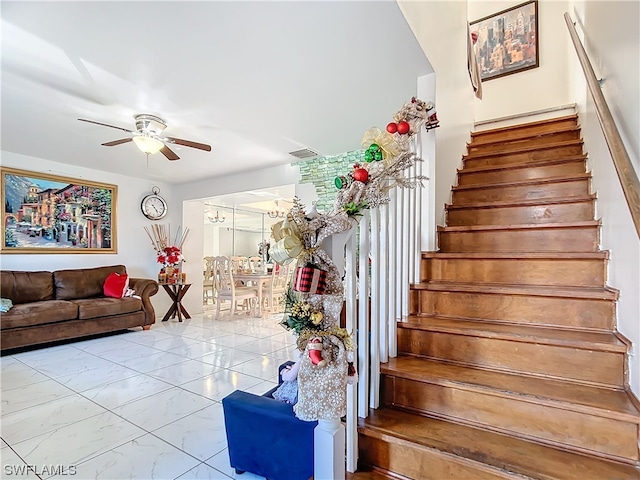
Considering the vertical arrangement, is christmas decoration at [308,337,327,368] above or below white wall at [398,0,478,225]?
below

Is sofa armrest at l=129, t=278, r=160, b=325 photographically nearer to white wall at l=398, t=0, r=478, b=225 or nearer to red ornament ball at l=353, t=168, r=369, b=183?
white wall at l=398, t=0, r=478, b=225

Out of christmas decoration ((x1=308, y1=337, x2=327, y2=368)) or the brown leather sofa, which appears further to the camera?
the brown leather sofa

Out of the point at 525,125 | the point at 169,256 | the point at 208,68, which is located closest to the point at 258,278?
the point at 169,256

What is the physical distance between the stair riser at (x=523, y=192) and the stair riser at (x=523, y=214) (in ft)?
0.48

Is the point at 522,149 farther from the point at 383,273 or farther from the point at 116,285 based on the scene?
the point at 116,285

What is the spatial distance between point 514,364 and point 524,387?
6.3 inches

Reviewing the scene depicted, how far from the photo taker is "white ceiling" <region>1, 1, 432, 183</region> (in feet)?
5.78

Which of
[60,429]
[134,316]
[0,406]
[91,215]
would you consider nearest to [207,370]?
[60,429]

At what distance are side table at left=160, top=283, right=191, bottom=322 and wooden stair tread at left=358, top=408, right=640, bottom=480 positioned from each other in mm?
4750

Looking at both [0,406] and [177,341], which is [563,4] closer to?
[177,341]

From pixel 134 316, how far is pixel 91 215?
1.76 meters

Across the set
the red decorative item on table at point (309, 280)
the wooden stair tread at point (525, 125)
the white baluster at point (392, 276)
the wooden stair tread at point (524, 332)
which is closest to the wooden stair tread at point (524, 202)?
the wooden stair tread at point (524, 332)

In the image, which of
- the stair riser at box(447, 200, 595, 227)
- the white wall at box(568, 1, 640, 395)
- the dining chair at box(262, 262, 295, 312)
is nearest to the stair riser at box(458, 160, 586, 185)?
the stair riser at box(447, 200, 595, 227)

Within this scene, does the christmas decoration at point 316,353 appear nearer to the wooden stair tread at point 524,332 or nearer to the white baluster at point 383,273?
the white baluster at point 383,273
